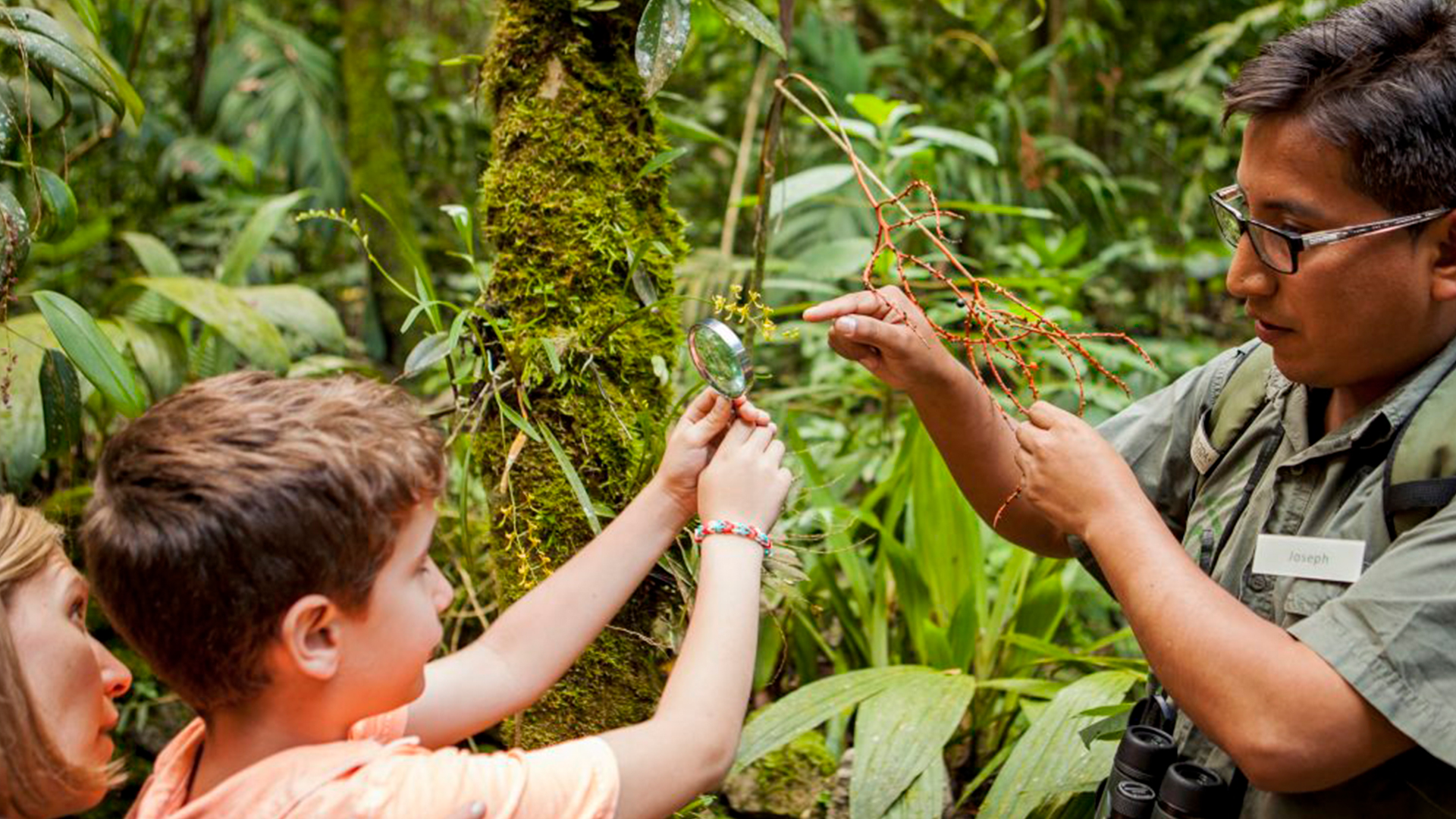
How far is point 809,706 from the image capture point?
Result: 2.18 metres

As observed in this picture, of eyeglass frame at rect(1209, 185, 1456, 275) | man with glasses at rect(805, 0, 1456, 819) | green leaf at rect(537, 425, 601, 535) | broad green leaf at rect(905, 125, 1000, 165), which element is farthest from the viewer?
broad green leaf at rect(905, 125, 1000, 165)

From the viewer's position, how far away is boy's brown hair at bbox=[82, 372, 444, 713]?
3.66 feet

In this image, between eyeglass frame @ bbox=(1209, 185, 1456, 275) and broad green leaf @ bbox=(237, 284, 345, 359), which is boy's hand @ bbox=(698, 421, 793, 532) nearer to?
eyeglass frame @ bbox=(1209, 185, 1456, 275)

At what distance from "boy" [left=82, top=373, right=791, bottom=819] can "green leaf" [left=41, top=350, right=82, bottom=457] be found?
1072mm

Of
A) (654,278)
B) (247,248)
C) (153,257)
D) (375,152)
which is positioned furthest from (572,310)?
(375,152)

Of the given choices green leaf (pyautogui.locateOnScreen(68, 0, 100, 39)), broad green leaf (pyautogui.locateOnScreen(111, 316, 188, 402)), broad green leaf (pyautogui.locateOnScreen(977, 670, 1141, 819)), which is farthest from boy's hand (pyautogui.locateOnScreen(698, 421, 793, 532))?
broad green leaf (pyautogui.locateOnScreen(111, 316, 188, 402))

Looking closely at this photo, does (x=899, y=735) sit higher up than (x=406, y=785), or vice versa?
(x=406, y=785)

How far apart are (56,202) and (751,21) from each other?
1.19 m

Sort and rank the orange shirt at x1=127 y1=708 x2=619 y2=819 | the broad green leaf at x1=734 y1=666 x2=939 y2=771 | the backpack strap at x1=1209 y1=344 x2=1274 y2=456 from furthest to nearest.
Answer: the broad green leaf at x1=734 y1=666 x2=939 y2=771 → the backpack strap at x1=1209 y1=344 x2=1274 y2=456 → the orange shirt at x1=127 y1=708 x2=619 y2=819

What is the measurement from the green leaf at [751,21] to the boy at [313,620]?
922 millimetres

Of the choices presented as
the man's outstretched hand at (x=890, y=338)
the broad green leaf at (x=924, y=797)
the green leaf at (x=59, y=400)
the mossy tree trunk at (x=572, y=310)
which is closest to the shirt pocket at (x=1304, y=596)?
the man's outstretched hand at (x=890, y=338)

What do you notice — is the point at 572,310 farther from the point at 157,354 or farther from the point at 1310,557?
the point at 157,354

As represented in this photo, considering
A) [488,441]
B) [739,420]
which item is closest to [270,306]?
[488,441]

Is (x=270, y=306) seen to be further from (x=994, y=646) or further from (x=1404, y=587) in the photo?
(x=1404, y=587)
